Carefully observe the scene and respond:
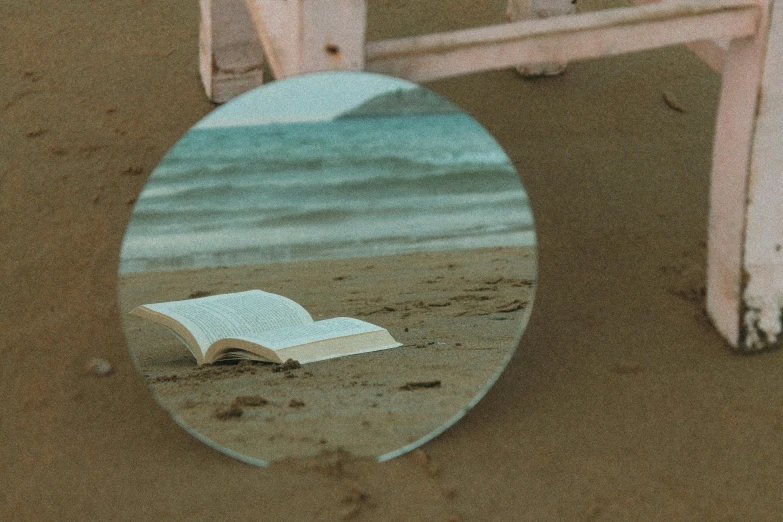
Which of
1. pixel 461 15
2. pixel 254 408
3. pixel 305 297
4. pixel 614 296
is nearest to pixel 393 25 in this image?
pixel 461 15

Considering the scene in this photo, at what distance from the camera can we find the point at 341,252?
1786mm

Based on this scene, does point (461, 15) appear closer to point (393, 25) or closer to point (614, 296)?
point (393, 25)

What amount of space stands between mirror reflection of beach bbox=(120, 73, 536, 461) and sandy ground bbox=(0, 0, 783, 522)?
84mm

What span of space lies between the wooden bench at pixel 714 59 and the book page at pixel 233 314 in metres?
0.38

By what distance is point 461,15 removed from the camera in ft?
9.50

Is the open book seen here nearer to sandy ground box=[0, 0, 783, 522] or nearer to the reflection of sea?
the reflection of sea

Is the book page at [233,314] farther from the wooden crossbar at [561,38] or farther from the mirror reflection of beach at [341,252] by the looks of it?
the wooden crossbar at [561,38]

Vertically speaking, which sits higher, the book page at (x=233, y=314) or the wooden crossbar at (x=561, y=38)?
the wooden crossbar at (x=561, y=38)

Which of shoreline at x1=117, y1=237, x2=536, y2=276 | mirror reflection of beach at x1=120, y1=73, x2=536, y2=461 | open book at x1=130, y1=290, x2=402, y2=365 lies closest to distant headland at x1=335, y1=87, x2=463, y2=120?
mirror reflection of beach at x1=120, y1=73, x2=536, y2=461

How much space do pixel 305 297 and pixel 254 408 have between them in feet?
0.68

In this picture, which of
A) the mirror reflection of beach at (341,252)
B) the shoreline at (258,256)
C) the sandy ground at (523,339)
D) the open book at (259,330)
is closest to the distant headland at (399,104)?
the mirror reflection of beach at (341,252)

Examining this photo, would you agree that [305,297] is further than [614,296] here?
No

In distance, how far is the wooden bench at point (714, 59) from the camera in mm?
1649

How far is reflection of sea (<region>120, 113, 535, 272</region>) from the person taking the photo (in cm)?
173
